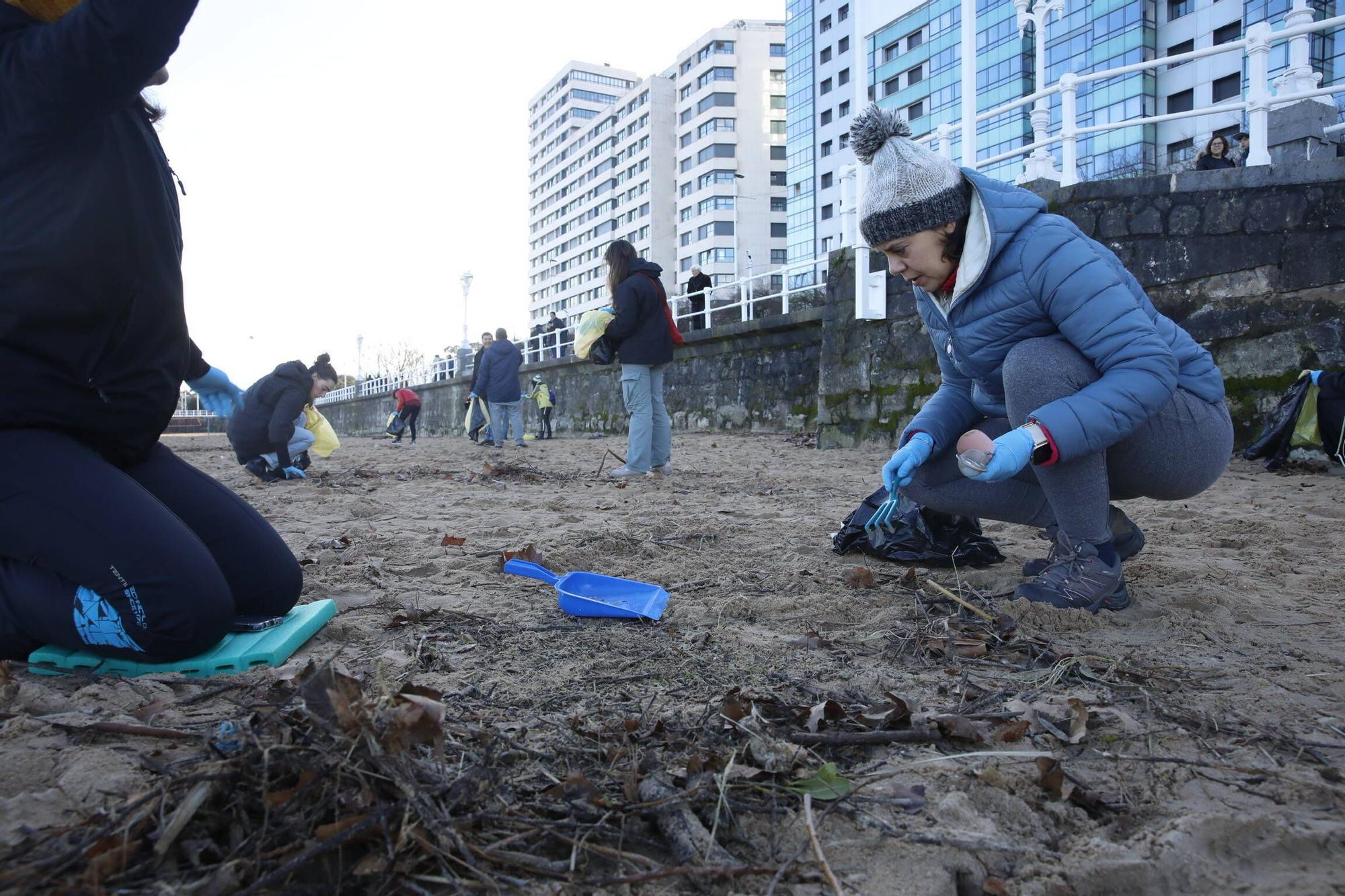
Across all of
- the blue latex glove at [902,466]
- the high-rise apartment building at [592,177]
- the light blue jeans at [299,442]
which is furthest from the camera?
the high-rise apartment building at [592,177]

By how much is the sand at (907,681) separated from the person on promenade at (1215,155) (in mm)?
4612

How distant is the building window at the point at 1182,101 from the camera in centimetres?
2681

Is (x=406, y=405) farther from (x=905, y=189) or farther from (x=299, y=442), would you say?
(x=905, y=189)

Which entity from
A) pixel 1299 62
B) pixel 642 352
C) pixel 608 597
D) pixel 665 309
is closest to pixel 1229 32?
pixel 1299 62

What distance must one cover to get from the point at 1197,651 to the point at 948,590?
62 cm

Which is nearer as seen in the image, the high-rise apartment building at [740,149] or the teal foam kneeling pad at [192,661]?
the teal foam kneeling pad at [192,661]

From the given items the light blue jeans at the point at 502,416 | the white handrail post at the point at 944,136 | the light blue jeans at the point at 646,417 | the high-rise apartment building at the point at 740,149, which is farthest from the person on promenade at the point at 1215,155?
the high-rise apartment building at the point at 740,149

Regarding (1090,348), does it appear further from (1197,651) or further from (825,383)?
(825,383)

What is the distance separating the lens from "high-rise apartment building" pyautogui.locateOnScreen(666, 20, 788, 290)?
60844 mm

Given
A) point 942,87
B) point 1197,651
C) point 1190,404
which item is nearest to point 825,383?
point 1190,404

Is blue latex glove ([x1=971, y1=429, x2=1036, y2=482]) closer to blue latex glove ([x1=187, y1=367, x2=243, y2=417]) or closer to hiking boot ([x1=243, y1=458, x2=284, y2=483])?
blue latex glove ([x1=187, y1=367, x2=243, y2=417])

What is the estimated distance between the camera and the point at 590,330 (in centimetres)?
623

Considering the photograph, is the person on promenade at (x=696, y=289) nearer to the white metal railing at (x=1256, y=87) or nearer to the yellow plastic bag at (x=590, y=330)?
the yellow plastic bag at (x=590, y=330)

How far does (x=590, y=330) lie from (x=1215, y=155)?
17.9ft
